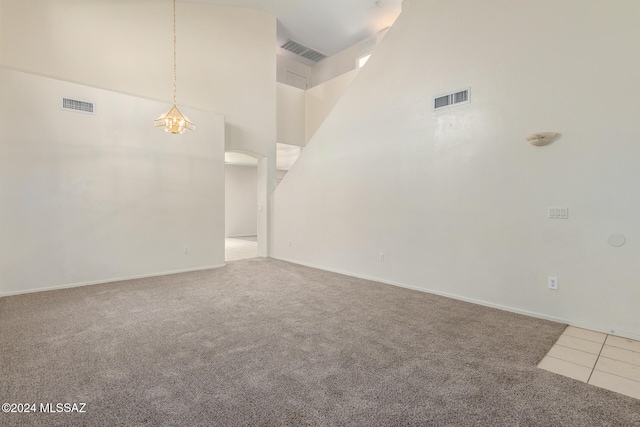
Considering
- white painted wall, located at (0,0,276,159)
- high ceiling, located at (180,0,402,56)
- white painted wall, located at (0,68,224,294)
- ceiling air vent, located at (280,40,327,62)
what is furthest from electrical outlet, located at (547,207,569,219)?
ceiling air vent, located at (280,40,327,62)

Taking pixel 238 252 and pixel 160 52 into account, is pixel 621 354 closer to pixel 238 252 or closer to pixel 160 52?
pixel 238 252

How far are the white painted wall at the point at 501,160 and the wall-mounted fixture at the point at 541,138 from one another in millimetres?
79

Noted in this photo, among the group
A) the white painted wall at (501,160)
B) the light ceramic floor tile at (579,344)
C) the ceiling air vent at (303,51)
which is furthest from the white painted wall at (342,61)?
the light ceramic floor tile at (579,344)

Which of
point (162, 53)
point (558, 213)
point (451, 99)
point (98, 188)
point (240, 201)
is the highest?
point (162, 53)

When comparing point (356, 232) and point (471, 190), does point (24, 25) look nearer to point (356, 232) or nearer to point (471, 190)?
point (356, 232)

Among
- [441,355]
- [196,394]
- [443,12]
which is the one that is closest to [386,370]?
[441,355]

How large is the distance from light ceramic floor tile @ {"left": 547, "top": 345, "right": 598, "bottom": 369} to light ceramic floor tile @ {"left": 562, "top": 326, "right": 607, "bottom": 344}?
38 cm

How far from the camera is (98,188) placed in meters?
4.64

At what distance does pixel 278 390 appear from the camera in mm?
1951

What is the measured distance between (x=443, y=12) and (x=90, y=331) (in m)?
5.51

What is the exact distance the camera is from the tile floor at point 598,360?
209 centimetres

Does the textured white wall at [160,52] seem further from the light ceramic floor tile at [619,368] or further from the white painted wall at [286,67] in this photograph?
the light ceramic floor tile at [619,368]

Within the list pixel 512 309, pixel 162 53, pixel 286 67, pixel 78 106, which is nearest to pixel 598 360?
pixel 512 309

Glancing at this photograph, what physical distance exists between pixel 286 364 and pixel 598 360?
8.05ft
